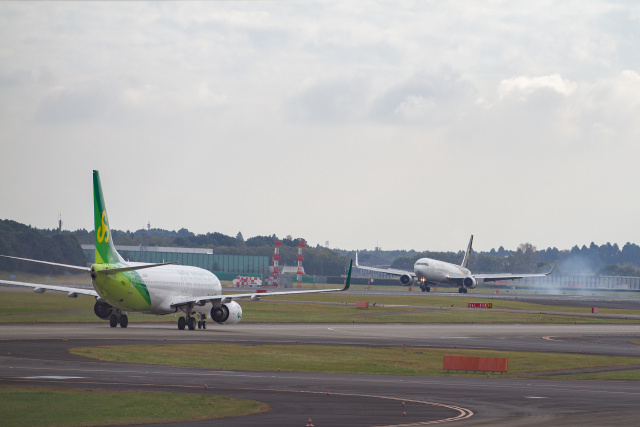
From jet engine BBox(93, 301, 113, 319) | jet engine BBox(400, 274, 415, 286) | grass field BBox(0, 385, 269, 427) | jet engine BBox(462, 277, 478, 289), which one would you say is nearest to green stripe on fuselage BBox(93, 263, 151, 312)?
jet engine BBox(93, 301, 113, 319)

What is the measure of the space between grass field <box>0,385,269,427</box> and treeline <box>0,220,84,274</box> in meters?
52.3

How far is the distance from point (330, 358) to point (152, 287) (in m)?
19.8

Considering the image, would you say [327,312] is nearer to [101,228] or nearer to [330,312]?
[330,312]

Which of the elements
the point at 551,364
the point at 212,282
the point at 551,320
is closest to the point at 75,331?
the point at 212,282

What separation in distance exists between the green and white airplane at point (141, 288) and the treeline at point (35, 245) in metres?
19.5

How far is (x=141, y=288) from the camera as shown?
62656mm

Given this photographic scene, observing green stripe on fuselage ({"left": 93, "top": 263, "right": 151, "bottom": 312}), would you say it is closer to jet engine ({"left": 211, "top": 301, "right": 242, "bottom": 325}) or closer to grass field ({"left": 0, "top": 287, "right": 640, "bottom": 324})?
grass field ({"left": 0, "top": 287, "right": 640, "bottom": 324})

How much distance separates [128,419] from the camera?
26.7m

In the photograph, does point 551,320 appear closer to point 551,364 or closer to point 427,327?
point 427,327

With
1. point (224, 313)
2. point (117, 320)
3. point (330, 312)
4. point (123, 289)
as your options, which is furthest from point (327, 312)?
point (123, 289)

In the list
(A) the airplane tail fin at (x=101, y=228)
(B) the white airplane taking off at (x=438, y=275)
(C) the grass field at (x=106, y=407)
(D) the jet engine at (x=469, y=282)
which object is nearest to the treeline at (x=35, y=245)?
(A) the airplane tail fin at (x=101, y=228)

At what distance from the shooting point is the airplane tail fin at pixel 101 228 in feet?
195

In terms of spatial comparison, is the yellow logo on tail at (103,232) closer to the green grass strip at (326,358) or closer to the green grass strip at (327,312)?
the green grass strip at (327,312)

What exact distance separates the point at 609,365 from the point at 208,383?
23813 millimetres
